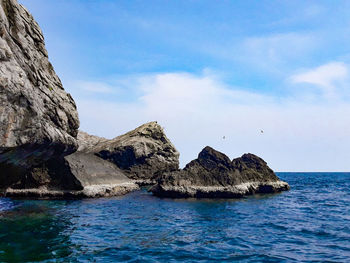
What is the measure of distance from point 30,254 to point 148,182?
4668 cm

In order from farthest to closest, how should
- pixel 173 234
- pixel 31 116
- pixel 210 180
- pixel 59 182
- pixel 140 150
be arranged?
pixel 140 150, pixel 210 180, pixel 59 182, pixel 31 116, pixel 173 234

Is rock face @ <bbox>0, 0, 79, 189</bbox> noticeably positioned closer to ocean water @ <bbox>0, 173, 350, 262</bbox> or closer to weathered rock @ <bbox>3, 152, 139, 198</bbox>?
ocean water @ <bbox>0, 173, 350, 262</bbox>

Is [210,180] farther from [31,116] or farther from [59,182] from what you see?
[31,116]

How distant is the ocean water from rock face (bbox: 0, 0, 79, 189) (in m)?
5.00

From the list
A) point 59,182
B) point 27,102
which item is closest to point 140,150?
point 59,182

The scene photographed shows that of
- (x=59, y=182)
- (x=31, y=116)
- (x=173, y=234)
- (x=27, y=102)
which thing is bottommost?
(x=173, y=234)

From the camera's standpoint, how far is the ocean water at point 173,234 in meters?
13.4

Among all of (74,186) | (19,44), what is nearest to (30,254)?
(19,44)

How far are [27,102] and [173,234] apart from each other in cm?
1221

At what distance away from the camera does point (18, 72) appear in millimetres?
16688

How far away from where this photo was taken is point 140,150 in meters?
59.2

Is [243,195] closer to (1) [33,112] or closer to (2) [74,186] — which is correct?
(2) [74,186]

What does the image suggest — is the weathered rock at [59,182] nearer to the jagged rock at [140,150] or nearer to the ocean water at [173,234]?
the ocean water at [173,234]

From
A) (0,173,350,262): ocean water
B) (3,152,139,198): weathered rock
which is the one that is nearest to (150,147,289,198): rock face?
(0,173,350,262): ocean water
